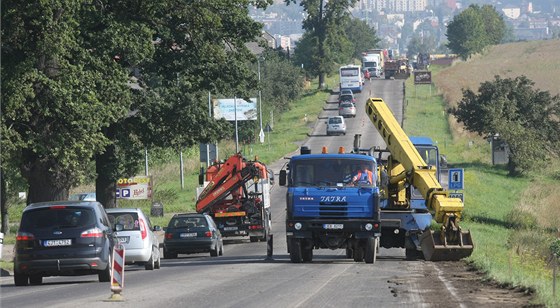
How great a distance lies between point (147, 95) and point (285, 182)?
16.4 metres

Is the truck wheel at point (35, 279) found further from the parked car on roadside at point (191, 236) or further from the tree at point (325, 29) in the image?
the tree at point (325, 29)

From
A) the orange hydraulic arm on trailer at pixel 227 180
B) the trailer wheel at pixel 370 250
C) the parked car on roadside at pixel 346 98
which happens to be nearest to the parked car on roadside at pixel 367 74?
the parked car on roadside at pixel 346 98

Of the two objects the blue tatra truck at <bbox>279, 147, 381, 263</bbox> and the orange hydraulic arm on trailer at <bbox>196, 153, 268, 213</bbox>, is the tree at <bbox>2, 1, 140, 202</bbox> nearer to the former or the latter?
the orange hydraulic arm on trailer at <bbox>196, 153, 268, 213</bbox>

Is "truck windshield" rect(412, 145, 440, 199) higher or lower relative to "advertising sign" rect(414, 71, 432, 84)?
lower

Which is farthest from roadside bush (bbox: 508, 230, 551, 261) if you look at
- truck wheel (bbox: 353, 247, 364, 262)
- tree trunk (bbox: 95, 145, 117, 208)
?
tree trunk (bbox: 95, 145, 117, 208)

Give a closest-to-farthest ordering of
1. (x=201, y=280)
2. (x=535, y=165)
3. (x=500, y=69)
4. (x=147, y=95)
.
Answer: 1. (x=201, y=280)
2. (x=147, y=95)
3. (x=535, y=165)
4. (x=500, y=69)

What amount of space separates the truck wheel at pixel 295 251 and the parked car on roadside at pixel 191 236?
22.6 ft

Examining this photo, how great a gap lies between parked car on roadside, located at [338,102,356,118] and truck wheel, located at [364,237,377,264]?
8224 centimetres

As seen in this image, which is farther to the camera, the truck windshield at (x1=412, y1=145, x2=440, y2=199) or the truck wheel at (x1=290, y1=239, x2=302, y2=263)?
the truck windshield at (x1=412, y1=145, x2=440, y2=199)

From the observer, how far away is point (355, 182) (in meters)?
32.4

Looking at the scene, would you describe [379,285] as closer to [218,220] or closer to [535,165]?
[218,220]

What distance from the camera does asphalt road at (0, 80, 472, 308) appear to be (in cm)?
2147

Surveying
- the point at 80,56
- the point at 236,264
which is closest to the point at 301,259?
the point at 236,264

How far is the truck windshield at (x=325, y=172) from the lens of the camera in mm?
32250
